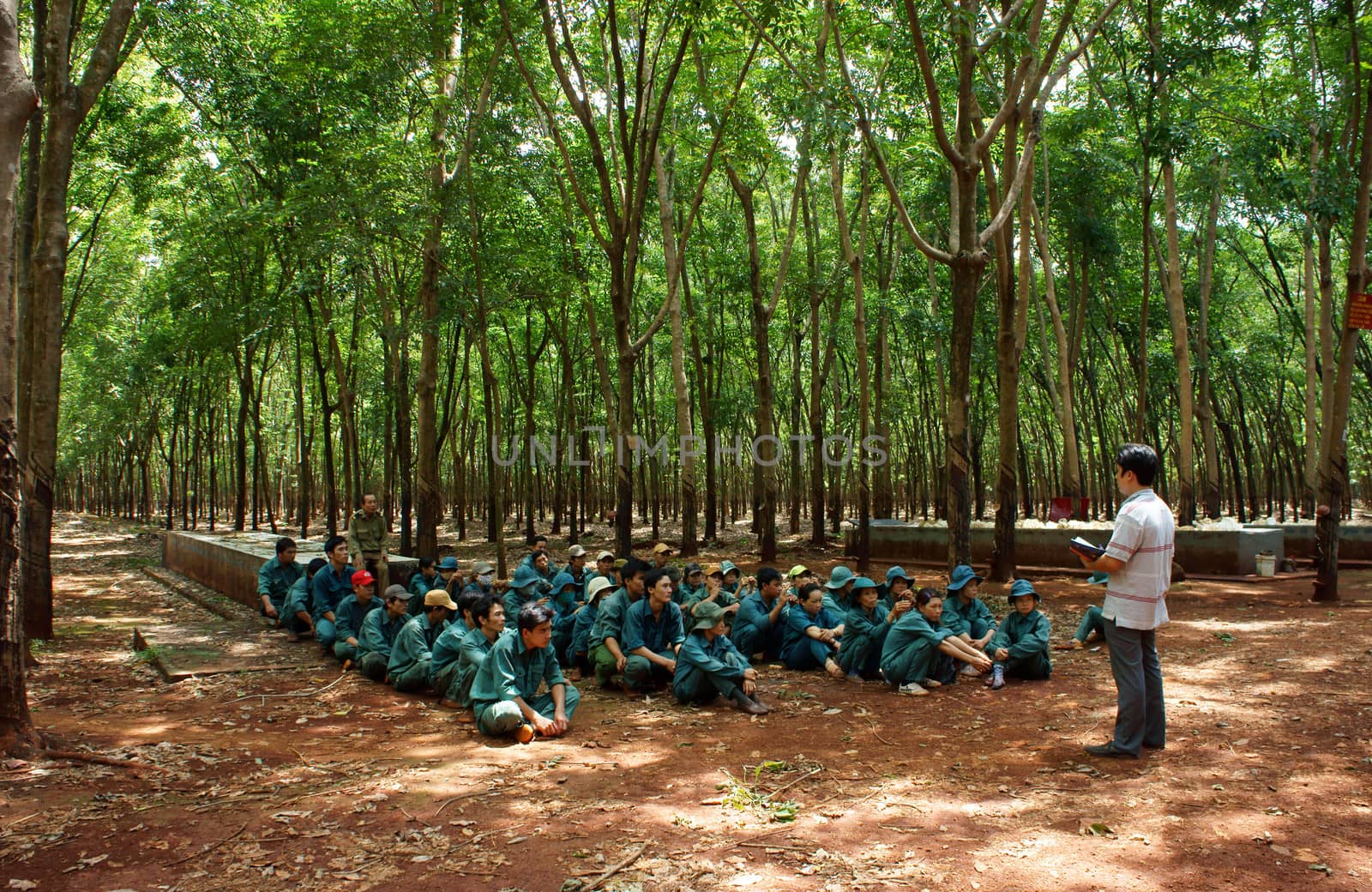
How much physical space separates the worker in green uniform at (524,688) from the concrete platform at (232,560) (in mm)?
4805

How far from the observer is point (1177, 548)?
13.4 m

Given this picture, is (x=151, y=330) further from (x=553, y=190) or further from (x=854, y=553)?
(x=854, y=553)

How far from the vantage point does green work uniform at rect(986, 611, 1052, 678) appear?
7.30m

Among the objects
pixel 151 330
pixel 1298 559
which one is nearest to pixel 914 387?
pixel 1298 559

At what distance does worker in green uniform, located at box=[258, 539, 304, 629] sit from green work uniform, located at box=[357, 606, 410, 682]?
7.88 feet

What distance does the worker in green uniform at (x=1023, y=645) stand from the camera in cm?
729

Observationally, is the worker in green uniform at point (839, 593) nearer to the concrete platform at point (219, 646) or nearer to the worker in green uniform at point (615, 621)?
the worker in green uniform at point (615, 621)

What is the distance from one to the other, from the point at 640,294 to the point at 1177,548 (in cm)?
1524

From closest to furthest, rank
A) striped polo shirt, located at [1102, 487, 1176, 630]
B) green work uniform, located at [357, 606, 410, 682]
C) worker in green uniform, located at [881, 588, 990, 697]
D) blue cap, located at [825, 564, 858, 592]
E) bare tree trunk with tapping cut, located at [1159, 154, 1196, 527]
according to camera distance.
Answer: striped polo shirt, located at [1102, 487, 1176, 630], worker in green uniform, located at [881, 588, 990, 697], green work uniform, located at [357, 606, 410, 682], blue cap, located at [825, 564, 858, 592], bare tree trunk with tapping cut, located at [1159, 154, 1196, 527]

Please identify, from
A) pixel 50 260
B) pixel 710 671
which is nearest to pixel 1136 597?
pixel 710 671

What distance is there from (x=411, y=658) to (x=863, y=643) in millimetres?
3753

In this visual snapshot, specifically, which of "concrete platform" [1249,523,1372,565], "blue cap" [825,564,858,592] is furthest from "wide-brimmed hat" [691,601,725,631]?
"concrete platform" [1249,523,1372,565]

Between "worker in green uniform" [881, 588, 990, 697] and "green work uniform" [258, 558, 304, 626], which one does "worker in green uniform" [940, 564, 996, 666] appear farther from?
"green work uniform" [258, 558, 304, 626]

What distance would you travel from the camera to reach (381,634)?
7797 mm
